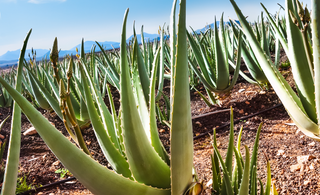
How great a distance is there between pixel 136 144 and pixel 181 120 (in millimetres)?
120

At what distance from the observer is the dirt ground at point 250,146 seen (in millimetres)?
890

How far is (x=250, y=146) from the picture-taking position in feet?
4.08

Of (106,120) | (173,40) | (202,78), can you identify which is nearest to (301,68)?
(173,40)

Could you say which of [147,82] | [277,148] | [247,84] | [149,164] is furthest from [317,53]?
[247,84]

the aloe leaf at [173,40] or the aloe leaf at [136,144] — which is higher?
the aloe leaf at [173,40]

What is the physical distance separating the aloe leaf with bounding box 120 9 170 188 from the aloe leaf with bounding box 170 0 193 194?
6cm

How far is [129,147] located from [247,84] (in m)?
2.13

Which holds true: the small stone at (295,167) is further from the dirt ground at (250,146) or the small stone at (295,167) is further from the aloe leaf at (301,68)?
the aloe leaf at (301,68)

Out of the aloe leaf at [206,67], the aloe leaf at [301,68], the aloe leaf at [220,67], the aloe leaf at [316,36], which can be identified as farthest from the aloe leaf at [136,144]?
the aloe leaf at [206,67]

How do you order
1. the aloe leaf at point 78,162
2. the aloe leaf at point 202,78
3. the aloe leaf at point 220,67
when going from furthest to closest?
the aloe leaf at point 202,78 → the aloe leaf at point 220,67 → the aloe leaf at point 78,162

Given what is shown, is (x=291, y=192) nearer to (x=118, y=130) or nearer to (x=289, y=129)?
(x=289, y=129)

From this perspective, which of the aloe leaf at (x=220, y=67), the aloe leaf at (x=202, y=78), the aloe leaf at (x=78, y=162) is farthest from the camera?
the aloe leaf at (x=202, y=78)

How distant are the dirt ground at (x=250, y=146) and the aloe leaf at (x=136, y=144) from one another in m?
0.15

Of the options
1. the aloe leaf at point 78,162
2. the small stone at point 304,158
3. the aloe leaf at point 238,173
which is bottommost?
the small stone at point 304,158
